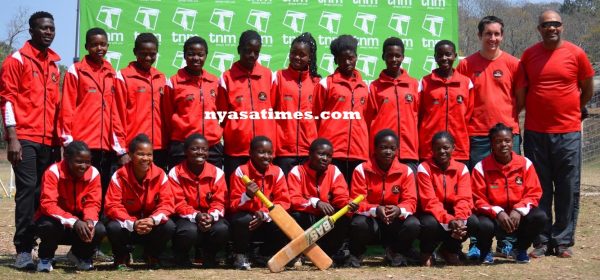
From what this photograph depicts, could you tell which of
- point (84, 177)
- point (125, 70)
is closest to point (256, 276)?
point (84, 177)

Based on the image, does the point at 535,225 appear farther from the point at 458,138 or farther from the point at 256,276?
the point at 256,276

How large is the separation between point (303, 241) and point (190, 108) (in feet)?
5.84

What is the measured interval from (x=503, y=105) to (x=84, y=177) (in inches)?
168

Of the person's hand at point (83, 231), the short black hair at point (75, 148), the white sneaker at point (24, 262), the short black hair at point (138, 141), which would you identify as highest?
the short black hair at point (138, 141)

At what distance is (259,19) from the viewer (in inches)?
426

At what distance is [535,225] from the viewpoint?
6801 millimetres

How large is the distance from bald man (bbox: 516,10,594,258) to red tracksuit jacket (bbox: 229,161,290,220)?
2695 millimetres

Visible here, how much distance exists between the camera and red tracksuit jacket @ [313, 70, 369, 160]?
7266mm

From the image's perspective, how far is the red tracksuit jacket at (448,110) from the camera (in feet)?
24.0

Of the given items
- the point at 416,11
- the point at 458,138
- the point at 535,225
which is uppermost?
the point at 416,11

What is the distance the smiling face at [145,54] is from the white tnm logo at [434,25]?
17.0 ft

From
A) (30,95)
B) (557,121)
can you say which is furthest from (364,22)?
(30,95)

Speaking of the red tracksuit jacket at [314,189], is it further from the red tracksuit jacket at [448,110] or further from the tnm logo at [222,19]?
the tnm logo at [222,19]

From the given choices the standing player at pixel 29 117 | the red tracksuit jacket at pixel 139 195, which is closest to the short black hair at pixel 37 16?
the standing player at pixel 29 117
